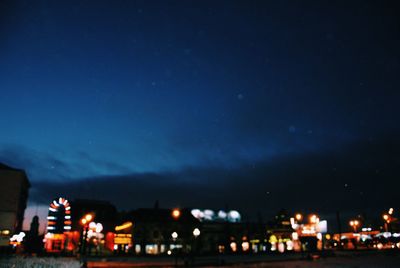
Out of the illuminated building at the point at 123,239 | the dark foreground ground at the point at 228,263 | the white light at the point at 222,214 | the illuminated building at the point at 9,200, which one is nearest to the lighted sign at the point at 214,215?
the white light at the point at 222,214

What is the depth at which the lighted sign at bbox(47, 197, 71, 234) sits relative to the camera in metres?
70.5

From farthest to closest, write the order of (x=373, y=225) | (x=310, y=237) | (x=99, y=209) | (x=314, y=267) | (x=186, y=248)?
1. (x=373, y=225)
2. (x=99, y=209)
3. (x=310, y=237)
4. (x=186, y=248)
5. (x=314, y=267)

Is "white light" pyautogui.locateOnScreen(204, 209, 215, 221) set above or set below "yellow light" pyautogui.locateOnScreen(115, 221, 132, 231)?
above

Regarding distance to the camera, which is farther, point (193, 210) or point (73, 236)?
point (193, 210)

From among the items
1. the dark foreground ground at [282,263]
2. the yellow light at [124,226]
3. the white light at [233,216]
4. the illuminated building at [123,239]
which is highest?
the white light at [233,216]

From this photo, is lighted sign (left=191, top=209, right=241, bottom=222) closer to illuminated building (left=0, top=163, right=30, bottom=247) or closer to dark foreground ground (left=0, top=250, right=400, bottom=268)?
dark foreground ground (left=0, top=250, right=400, bottom=268)

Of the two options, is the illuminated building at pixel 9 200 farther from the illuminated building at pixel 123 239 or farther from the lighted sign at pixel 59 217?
the illuminated building at pixel 123 239

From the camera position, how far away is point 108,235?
225ft

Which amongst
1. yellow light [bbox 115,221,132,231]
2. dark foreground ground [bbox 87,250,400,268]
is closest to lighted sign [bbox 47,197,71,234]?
yellow light [bbox 115,221,132,231]

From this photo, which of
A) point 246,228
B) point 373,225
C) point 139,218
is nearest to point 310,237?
point 246,228

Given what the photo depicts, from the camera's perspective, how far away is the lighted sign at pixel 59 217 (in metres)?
70.5

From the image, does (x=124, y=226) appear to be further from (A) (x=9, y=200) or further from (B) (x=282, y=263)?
(B) (x=282, y=263)

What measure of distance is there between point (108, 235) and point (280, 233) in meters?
38.7

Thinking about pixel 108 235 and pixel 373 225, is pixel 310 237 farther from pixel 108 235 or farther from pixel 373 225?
pixel 373 225
